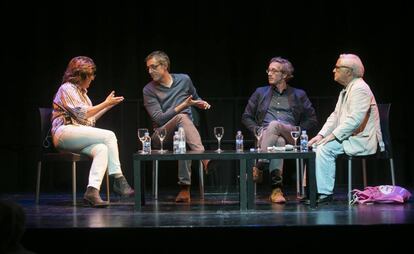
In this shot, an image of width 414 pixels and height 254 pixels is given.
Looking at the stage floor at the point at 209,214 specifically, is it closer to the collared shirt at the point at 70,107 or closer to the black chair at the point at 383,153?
the black chair at the point at 383,153

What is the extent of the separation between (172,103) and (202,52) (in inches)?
47.1

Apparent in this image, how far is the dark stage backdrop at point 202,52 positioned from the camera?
6520mm

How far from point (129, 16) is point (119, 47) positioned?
31 cm

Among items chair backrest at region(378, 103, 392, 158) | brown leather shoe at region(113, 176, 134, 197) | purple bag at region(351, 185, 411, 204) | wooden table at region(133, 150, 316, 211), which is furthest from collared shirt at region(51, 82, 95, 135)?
chair backrest at region(378, 103, 392, 158)

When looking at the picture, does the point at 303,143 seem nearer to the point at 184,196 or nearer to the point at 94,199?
the point at 184,196

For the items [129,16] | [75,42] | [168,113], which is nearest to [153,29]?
[129,16]

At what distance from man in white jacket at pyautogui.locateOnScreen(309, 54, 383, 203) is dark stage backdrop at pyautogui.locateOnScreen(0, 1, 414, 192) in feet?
4.63

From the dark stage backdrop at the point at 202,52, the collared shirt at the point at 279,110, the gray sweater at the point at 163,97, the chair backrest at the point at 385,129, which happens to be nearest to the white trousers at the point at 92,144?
the gray sweater at the point at 163,97

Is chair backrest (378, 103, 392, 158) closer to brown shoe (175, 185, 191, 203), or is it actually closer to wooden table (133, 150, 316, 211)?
wooden table (133, 150, 316, 211)

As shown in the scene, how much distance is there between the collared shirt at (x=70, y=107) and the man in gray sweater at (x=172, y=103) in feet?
1.89

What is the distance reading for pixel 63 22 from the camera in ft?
21.7

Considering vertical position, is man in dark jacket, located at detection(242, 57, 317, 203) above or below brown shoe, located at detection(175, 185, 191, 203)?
above

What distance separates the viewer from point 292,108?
218 inches

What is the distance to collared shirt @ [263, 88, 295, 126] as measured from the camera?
5535 mm
